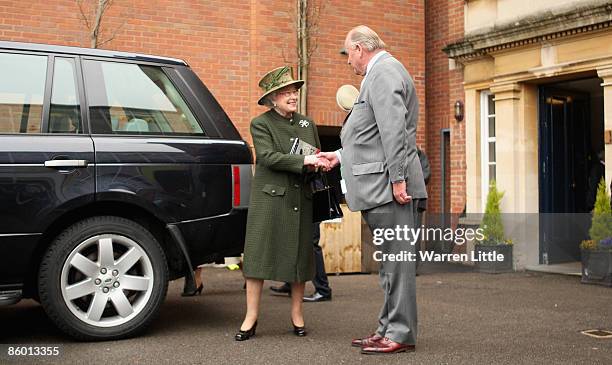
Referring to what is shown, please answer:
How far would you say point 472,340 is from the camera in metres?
5.00

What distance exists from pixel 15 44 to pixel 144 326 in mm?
2008

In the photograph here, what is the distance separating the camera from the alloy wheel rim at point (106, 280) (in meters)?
4.59

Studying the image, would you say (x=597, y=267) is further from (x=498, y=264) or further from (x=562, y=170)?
(x=562, y=170)

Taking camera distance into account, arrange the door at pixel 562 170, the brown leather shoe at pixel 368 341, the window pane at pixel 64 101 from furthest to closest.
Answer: the door at pixel 562 170 < the window pane at pixel 64 101 < the brown leather shoe at pixel 368 341

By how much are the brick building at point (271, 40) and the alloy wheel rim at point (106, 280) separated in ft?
18.0

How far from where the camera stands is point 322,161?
483 centimetres

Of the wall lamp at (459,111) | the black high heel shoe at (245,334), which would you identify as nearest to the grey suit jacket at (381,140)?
the black high heel shoe at (245,334)

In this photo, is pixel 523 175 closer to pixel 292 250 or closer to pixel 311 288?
pixel 311 288

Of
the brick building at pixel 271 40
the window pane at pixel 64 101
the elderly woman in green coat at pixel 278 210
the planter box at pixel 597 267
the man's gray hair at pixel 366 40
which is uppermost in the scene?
the brick building at pixel 271 40

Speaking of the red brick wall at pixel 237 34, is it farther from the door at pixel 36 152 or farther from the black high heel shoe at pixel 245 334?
the black high heel shoe at pixel 245 334

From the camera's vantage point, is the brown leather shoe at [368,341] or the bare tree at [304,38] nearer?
the brown leather shoe at [368,341]

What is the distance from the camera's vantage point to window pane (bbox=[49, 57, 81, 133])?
15.5ft

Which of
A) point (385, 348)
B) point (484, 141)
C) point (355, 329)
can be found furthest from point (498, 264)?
point (385, 348)

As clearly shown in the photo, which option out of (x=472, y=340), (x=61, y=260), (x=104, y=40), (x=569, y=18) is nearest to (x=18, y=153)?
(x=61, y=260)
